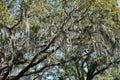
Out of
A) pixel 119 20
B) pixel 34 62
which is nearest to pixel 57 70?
pixel 34 62

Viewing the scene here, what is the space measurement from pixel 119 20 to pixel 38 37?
10.7 feet

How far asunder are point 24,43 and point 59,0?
207cm

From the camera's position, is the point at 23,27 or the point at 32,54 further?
the point at 32,54

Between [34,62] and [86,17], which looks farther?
[34,62]

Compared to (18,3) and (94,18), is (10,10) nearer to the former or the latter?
(18,3)

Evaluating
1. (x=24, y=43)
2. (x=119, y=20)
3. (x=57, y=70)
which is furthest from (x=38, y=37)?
(x=57, y=70)

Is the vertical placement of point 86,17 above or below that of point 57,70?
above

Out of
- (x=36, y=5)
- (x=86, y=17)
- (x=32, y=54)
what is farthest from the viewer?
(x=32, y=54)

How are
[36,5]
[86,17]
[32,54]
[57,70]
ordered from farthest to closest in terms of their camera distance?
[57,70] → [32,54] → [86,17] → [36,5]

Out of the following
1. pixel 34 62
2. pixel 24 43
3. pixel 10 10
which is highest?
pixel 10 10

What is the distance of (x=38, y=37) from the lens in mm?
13516

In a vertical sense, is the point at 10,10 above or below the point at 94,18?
above

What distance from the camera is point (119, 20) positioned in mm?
13734

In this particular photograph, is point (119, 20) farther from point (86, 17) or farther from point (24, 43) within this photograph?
point (24, 43)
